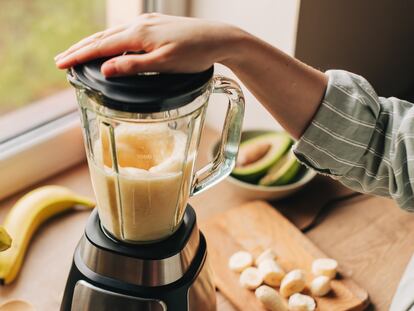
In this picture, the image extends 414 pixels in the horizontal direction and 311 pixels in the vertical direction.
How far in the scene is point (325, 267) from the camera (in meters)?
1.05

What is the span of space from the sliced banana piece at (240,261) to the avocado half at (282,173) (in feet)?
0.57

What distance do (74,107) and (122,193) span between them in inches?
21.9

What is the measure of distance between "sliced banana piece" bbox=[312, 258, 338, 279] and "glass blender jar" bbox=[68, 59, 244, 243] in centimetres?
29

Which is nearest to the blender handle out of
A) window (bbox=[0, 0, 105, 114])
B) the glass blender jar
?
the glass blender jar

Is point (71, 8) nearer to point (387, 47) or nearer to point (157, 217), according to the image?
point (387, 47)

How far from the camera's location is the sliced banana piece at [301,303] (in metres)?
0.99

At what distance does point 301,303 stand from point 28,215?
444mm

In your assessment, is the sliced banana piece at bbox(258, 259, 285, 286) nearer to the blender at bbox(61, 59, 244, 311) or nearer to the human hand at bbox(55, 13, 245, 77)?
the blender at bbox(61, 59, 244, 311)

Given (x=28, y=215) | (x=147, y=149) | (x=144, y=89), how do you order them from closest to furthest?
(x=144, y=89) < (x=147, y=149) < (x=28, y=215)

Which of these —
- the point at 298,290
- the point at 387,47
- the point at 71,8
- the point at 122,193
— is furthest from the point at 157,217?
the point at 71,8

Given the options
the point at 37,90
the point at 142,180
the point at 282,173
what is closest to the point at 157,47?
the point at 142,180

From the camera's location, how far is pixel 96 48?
2.31 ft

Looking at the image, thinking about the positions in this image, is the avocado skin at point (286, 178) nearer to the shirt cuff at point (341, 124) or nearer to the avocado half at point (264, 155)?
the avocado half at point (264, 155)

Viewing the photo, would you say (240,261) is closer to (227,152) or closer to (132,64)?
(227,152)
